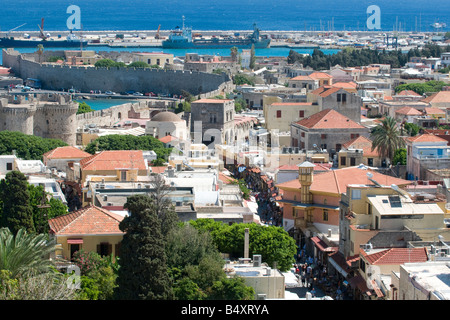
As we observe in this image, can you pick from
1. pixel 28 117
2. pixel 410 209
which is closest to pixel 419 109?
pixel 28 117

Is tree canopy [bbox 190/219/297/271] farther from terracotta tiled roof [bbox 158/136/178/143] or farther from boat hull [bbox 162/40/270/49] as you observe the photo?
boat hull [bbox 162/40/270/49]

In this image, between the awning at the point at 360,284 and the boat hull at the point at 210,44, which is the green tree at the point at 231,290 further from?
the boat hull at the point at 210,44

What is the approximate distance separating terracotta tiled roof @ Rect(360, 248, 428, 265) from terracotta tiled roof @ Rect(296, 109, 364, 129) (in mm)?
18617

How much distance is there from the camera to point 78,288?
16.5m

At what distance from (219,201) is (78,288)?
9974 mm

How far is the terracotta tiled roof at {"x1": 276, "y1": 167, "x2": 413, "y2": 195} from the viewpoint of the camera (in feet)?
86.6

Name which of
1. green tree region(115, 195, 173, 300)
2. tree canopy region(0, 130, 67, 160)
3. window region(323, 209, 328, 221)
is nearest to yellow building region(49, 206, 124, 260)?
green tree region(115, 195, 173, 300)

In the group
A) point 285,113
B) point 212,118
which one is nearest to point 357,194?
point 285,113

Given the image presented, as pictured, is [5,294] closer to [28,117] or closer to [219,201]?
[219,201]

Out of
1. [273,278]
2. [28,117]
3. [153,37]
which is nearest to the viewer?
[273,278]

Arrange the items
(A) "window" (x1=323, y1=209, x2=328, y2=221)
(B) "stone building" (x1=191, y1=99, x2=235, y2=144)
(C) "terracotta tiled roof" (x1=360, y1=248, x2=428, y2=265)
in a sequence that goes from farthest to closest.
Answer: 1. (B) "stone building" (x1=191, y1=99, x2=235, y2=144)
2. (A) "window" (x1=323, y1=209, x2=328, y2=221)
3. (C) "terracotta tiled roof" (x1=360, y1=248, x2=428, y2=265)
